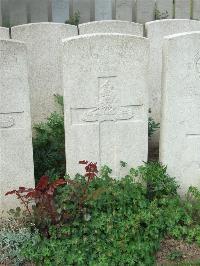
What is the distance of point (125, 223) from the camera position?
427cm

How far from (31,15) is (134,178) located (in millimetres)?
6658

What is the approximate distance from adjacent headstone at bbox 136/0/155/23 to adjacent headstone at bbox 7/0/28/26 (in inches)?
94.9

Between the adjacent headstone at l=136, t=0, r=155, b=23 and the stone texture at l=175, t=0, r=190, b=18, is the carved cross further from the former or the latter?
the stone texture at l=175, t=0, r=190, b=18

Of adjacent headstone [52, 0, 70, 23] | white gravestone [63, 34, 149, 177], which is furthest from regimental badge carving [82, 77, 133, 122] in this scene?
adjacent headstone [52, 0, 70, 23]

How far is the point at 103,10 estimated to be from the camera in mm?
10555

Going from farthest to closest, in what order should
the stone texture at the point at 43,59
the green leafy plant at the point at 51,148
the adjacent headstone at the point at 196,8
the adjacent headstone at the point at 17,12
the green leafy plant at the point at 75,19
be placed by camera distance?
the adjacent headstone at the point at 196,8 → the adjacent headstone at the point at 17,12 → the green leafy plant at the point at 75,19 → the stone texture at the point at 43,59 → the green leafy plant at the point at 51,148

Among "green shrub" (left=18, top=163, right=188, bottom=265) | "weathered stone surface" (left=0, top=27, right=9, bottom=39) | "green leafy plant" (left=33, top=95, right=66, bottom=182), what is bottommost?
"green shrub" (left=18, top=163, right=188, bottom=265)

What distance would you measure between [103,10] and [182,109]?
6.44m

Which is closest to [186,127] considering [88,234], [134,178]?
[134,178]

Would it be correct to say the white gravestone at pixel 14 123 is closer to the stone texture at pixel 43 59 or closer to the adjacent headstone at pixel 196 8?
the stone texture at pixel 43 59

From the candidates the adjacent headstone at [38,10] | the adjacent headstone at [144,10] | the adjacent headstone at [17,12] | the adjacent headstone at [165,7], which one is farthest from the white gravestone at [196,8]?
the adjacent headstone at [17,12]

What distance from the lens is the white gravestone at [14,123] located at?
426 cm

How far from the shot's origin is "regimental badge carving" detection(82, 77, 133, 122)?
177 inches

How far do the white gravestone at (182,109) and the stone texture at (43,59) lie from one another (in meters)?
1.84
